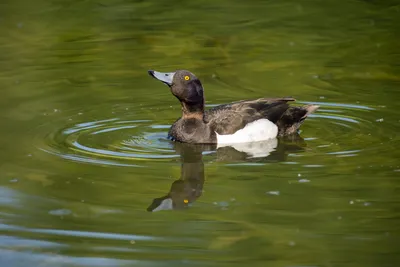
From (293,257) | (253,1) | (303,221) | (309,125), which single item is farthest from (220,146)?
(253,1)

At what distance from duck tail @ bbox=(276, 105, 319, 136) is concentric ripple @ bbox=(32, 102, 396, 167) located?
0.55 feet

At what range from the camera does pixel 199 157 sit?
10977mm

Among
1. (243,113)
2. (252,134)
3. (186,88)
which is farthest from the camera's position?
(186,88)

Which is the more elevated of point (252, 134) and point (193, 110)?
point (193, 110)

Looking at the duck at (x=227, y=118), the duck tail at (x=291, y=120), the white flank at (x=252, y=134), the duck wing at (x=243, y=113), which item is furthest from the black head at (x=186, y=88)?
the duck tail at (x=291, y=120)

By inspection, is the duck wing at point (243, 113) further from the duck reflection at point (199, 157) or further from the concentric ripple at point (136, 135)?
the concentric ripple at point (136, 135)

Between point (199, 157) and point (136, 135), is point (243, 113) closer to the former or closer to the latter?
point (199, 157)

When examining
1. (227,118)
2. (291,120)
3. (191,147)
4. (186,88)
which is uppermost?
(186,88)

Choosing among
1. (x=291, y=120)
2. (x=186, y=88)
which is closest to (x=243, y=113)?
(x=291, y=120)

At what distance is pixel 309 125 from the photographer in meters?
12.4

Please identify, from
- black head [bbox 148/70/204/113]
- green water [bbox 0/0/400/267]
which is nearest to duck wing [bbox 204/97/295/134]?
black head [bbox 148/70/204/113]

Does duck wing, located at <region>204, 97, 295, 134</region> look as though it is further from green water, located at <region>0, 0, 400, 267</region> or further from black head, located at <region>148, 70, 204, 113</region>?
green water, located at <region>0, 0, 400, 267</region>

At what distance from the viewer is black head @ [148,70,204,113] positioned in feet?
38.8

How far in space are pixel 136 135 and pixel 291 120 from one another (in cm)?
187
